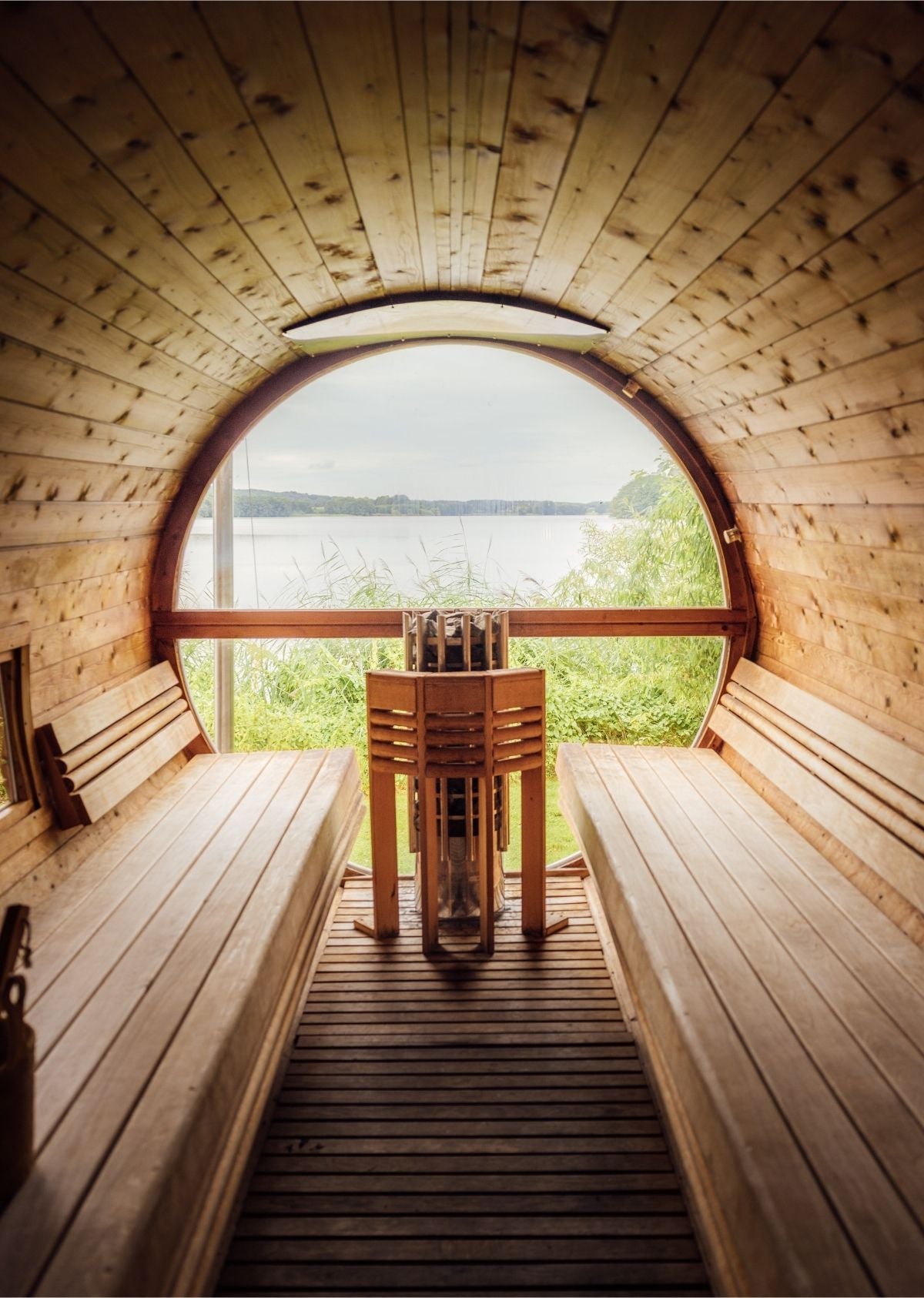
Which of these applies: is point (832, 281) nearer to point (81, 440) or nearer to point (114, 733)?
point (81, 440)

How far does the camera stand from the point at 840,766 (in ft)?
11.4

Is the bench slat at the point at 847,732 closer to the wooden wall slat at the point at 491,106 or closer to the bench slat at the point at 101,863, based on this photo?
the wooden wall slat at the point at 491,106

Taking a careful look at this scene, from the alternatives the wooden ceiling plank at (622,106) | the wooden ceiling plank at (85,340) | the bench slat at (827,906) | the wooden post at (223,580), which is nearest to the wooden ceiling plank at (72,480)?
the wooden ceiling plank at (85,340)

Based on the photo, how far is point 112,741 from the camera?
3.90m

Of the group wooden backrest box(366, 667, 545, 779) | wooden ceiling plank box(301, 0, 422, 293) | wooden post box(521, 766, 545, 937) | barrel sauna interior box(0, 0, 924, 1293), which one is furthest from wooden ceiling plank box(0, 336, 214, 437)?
wooden post box(521, 766, 545, 937)

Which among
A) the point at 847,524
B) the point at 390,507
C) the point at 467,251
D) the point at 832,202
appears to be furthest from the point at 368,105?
the point at 390,507

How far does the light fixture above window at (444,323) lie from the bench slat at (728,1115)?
8.02 feet

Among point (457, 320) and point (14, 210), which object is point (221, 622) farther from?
point (14, 210)

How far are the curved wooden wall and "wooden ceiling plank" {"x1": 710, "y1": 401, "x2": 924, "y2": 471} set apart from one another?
0.04ft

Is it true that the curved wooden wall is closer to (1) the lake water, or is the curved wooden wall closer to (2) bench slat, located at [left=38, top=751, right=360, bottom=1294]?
(2) bench slat, located at [left=38, top=751, right=360, bottom=1294]

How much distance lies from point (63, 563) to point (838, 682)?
3221 mm

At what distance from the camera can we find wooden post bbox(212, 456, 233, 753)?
5.92 meters

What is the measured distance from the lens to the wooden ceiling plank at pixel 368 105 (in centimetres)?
174

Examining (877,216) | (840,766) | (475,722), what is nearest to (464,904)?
(475,722)
